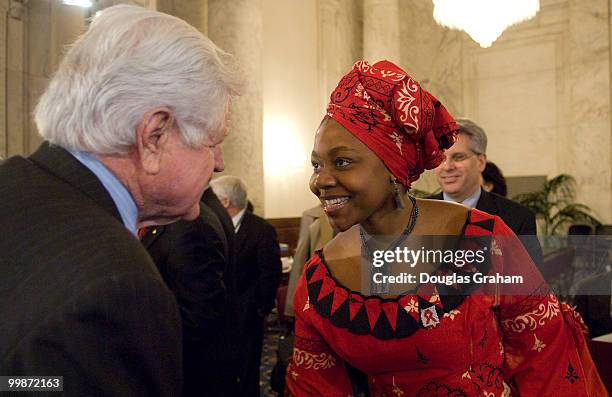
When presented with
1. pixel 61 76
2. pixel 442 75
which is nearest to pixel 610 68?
pixel 442 75

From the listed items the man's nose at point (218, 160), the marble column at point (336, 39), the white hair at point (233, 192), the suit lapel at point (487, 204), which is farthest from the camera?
the marble column at point (336, 39)

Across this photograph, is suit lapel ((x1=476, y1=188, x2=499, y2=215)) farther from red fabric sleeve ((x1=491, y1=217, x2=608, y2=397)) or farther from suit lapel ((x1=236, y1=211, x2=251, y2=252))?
suit lapel ((x1=236, y1=211, x2=251, y2=252))

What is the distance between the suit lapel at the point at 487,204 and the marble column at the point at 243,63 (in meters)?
4.63

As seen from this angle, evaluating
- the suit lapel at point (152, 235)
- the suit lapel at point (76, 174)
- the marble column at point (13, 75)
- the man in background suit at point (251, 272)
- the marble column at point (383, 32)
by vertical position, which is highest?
the marble column at point (383, 32)

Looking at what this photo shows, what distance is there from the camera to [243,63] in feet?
23.7

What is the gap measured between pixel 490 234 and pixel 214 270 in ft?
4.81

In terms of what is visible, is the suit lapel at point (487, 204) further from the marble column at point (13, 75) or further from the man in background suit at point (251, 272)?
the marble column at point (13, 75)

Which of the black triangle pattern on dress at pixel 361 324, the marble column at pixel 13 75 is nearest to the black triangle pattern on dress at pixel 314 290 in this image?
the black triangle pattern on dress at pixel 361 324

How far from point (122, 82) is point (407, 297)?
92 centimetres

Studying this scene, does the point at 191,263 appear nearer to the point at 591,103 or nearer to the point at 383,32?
the point at 383,32

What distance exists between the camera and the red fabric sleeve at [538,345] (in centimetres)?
150

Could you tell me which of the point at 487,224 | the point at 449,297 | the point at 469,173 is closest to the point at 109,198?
the point at 449,297

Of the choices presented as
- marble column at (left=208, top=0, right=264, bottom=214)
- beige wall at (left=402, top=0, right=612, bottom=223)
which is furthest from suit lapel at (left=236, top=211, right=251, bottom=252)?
beige wall at (left=402, top=0, right=612, bottom=223)

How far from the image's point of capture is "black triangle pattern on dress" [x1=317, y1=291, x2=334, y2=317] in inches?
60.7
